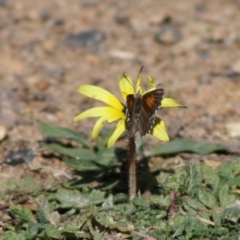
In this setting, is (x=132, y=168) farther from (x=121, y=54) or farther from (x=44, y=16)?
(x=44, y=16)

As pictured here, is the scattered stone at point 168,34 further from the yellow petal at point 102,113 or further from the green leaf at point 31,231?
the green leaf at point 31,231

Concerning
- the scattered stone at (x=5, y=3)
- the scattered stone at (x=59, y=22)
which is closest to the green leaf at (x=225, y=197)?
the scattered stone at (x=59, y=22)

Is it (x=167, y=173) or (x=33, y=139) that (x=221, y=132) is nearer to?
(x=167, y=173)

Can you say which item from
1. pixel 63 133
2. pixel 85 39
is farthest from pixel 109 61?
pixel 63 133

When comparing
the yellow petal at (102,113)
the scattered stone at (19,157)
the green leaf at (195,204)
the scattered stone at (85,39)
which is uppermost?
the scattered stone at (85,39)

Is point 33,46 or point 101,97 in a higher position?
point 33,46

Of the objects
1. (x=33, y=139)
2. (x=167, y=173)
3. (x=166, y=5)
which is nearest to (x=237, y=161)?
(x=167, y=173)
